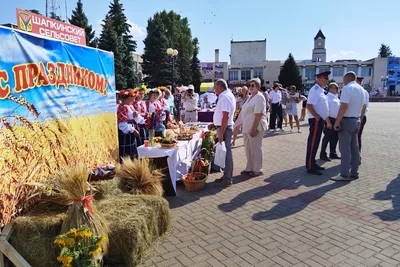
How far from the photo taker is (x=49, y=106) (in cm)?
343

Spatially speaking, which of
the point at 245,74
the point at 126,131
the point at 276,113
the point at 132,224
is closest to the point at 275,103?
the point at 276,113

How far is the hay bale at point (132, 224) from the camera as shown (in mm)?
2818

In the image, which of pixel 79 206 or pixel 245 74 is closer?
pixel 79 206

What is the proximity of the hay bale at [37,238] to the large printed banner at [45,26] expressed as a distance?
2.61 metres

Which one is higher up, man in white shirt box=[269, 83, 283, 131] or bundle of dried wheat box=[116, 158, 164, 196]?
man in white shirt box=[269, 83, 283, 131]

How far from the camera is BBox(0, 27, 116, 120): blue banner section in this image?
2.81 meters

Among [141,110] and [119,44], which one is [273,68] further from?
[141,110]

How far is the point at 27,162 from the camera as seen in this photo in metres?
3.05

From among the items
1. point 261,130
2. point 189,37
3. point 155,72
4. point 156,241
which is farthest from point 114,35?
point 156,241

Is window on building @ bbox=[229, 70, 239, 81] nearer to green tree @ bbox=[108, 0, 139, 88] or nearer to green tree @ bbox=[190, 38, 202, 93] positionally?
green tree @ bbox=[190, 38, 202, 93]

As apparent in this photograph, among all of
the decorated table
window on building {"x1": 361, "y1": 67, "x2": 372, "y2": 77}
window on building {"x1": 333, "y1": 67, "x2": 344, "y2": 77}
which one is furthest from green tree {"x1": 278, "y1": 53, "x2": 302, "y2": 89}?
the decorated table

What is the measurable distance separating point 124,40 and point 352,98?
36.7 meters

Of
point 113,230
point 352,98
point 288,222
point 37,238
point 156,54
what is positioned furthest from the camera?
point 156,54

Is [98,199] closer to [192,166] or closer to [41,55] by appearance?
[41,55]
